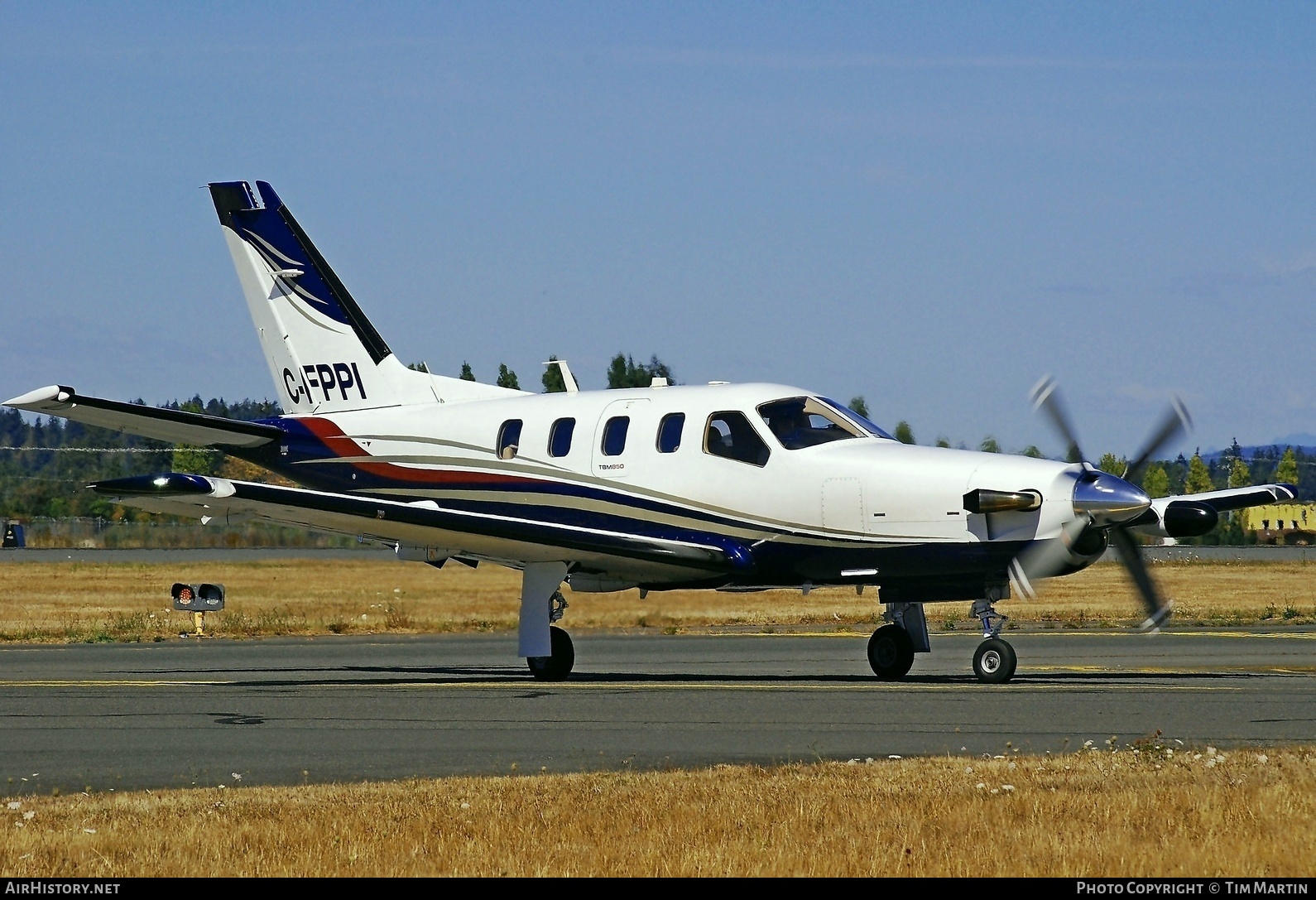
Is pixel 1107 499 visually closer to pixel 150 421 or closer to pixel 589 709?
pixel 589 709

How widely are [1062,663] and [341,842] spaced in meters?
14.9

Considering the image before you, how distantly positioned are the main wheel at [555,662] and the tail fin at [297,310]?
5.48 metres

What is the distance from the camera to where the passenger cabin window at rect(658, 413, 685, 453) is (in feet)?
63.5

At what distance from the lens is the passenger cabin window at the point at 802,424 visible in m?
18.7

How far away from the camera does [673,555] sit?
18984 millimetres

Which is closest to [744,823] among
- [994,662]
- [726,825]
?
[726,825]

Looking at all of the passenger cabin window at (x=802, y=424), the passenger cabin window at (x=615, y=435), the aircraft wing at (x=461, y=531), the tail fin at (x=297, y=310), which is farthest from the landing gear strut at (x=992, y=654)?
the tail fin at (x=297, y=310)

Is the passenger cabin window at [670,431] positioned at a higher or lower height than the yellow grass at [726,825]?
higher

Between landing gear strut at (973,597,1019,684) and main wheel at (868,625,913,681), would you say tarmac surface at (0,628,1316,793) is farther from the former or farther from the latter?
main wheel at (868,625,913,681)

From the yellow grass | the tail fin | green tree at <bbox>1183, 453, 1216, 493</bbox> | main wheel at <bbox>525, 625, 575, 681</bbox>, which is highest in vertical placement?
green tree at <bbox>1183, 453, 1216, 493</bbox>

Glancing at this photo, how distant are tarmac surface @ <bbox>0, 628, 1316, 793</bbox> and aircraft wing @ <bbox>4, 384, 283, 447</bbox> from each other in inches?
122

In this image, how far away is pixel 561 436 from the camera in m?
20.3

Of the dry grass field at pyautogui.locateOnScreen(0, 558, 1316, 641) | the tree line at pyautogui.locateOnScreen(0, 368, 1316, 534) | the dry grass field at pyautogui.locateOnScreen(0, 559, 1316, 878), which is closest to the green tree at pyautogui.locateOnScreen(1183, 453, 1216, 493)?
the tree line at pyautogui.locateOnScreen(0, 368, 1316, 534)

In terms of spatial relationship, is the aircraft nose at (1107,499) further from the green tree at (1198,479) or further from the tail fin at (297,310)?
the green tree at (1198,479)
